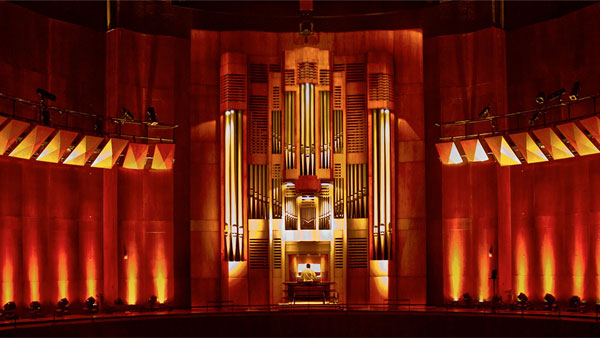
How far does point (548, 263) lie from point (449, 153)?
252 centimetres

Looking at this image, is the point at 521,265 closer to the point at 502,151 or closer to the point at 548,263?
the point at 548,263

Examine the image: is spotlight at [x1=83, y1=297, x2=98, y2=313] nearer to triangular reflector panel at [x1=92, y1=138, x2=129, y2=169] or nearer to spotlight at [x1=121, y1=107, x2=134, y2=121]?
triangular reflector panel at [x1=92, y1=138, x2=129, y2=169]

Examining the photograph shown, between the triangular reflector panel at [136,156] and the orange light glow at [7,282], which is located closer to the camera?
the orange light glow at [7,282]

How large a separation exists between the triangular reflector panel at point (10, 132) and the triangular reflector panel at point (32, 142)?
302 mm

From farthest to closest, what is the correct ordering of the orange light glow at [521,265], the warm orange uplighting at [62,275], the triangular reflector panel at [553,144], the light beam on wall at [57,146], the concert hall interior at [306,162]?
the orange light glow at [521,265] → the concert hall interior at [306,162] → the warm orange uplighting at [62,275] → the triangular reflector panel at [553,144] → the light beam on wall at [57,146]

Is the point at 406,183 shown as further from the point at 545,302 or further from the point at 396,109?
the point at 545,302

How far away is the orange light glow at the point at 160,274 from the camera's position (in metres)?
15.0

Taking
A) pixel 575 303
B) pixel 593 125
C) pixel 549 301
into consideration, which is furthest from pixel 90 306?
pixel 593 125

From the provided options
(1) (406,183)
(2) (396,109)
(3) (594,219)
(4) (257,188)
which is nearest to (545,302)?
(3) (594,219)

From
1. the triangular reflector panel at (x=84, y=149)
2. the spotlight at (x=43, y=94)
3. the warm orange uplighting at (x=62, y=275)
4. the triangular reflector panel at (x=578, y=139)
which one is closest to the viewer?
the spotlight at (x=43, y=94)

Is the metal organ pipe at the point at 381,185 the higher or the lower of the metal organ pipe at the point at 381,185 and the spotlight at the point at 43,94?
the lower

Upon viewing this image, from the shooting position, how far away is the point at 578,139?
41.3ft

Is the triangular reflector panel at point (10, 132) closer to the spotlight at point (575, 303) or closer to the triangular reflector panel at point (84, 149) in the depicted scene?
the triangular reflector panel at point (84, 149)

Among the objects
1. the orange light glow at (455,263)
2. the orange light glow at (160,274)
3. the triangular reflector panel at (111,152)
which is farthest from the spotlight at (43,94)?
the orange light glow at (455,263)
